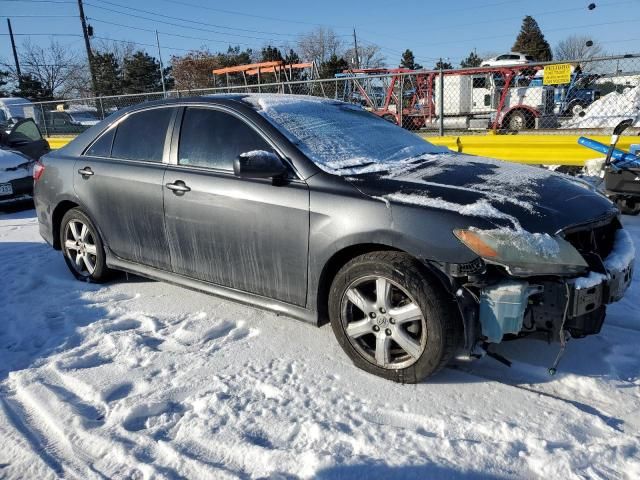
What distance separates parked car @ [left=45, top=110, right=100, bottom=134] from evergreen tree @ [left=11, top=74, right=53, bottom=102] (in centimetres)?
2565

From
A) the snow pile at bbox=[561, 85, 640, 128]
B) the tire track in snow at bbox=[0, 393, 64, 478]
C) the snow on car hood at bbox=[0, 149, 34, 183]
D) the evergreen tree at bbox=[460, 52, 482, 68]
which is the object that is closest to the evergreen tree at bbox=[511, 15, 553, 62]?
the evergreen tree at bbox=[460, 52, 482, 68]

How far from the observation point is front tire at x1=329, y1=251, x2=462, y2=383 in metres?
2.63

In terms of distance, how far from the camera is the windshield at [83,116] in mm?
20034

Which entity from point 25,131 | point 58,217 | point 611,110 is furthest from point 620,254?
point 611,110

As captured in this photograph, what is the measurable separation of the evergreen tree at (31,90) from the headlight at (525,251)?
46.7 metres

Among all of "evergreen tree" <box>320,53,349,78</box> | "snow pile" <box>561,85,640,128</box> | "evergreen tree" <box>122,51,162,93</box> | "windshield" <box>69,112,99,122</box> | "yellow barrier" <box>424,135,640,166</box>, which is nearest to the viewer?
"yellow barrier" <box>424,135,640,166</box>

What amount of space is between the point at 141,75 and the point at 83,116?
2750cm

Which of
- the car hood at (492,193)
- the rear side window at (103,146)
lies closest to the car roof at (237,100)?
the rear side window at (103,146)

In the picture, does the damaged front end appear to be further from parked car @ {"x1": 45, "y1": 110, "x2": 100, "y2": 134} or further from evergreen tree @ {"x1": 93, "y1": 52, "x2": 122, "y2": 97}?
evergreen tree @ {"x1": 93, "y1": 52, "x2": 122, "y2": 97}

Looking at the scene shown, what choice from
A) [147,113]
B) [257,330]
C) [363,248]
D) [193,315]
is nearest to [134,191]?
[147,113]

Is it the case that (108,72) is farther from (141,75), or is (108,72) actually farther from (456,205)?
(456,205)

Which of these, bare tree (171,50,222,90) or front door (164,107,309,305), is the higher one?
bare tree (171,50,222,90)

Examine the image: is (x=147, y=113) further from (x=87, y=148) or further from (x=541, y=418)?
(x=541, y=418)

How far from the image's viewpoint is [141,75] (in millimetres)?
46375
